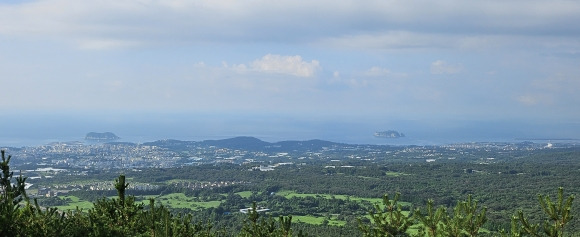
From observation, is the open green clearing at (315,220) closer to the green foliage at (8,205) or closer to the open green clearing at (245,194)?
the open green clearing at (245,194)

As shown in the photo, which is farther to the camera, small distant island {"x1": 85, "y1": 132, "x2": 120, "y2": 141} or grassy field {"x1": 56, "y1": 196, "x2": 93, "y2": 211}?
small distant island {"x1": 85, "y1": 132, "x2": 120, "y2": 141}

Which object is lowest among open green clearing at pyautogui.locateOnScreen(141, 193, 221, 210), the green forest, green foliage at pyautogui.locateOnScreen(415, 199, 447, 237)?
open green clearing at pyautogui.locateOnScreen(141, 193, 221, 210)

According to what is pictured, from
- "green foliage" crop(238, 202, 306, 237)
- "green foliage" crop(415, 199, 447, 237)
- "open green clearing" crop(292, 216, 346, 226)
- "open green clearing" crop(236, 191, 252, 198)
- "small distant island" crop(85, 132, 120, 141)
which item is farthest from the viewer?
"small distant island" crop(85, 132, 120, 141)

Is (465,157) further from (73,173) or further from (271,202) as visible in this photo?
(73,173)

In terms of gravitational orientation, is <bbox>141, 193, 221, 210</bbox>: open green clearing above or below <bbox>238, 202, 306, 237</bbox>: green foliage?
below

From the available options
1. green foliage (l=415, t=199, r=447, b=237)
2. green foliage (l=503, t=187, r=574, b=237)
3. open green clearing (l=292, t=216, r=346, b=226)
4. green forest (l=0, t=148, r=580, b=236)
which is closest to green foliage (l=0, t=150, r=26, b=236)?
green forest (l=0, t=148, r=580, b=236)

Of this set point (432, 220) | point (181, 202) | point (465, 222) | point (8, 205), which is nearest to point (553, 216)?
point (465, 222)

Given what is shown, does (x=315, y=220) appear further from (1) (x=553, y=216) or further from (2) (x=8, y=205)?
(1) (x=553, y=216)

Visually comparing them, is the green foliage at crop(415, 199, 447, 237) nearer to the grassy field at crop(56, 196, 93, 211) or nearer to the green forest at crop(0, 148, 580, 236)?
Result: the green forest at crop(0, 148, 580, 236)
